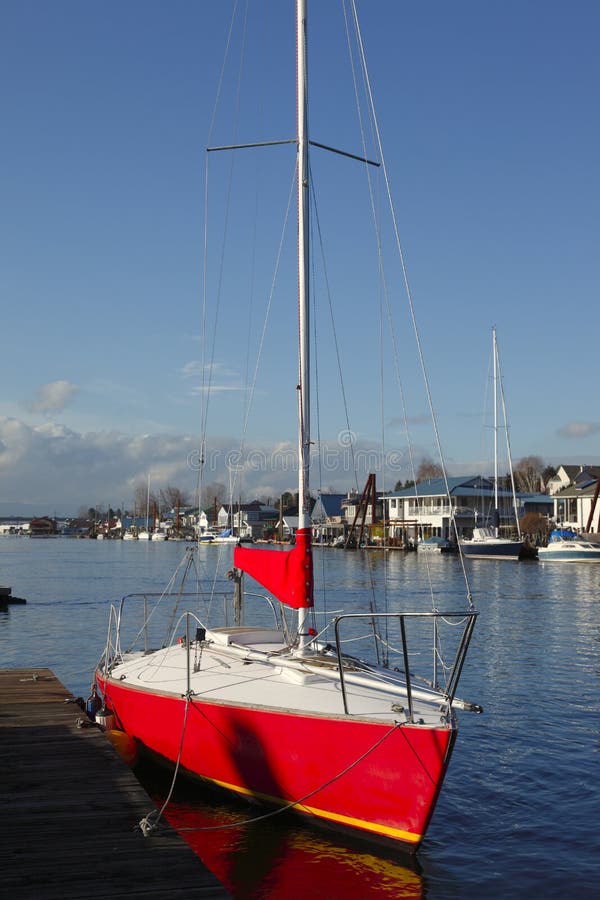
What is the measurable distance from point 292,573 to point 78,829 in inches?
174

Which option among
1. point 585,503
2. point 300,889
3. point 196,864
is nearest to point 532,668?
point 300,889

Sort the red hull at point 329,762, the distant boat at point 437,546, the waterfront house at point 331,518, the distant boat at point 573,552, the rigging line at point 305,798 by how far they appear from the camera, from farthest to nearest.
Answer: the waterfront house at point 331,518 → the distant boat at point 437,546 → the distant boat at point 573,552 → the rigging line at point 305,798 → the red hull at point 329,762

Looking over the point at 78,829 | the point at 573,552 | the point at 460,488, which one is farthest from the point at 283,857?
the point at 460,488

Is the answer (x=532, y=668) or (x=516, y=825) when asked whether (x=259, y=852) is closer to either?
(x=516, y=825)

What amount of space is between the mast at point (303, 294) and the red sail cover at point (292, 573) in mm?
233

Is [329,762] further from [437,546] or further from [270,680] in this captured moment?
[437,546]

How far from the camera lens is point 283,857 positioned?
9.88m

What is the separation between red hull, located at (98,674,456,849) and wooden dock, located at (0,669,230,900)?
3.94ft

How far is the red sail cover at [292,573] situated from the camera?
11.5m

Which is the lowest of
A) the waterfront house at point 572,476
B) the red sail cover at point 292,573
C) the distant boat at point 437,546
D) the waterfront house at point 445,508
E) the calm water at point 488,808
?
the calm water at point 488,808

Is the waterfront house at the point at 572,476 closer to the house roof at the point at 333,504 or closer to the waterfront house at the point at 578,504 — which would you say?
the waterfront house at the point at 578,504

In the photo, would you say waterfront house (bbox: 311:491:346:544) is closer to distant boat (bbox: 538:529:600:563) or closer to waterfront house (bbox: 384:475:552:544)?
waterfront house (bbox: 384:475:552:544)

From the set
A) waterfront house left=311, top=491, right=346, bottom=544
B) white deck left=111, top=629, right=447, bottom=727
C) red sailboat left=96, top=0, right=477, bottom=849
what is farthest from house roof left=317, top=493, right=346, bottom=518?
red sailboat left=96, top=0, right=477, bottom=849

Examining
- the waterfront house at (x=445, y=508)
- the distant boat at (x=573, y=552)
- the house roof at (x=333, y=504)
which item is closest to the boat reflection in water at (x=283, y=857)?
the distant boat at (x=573, y=552)
